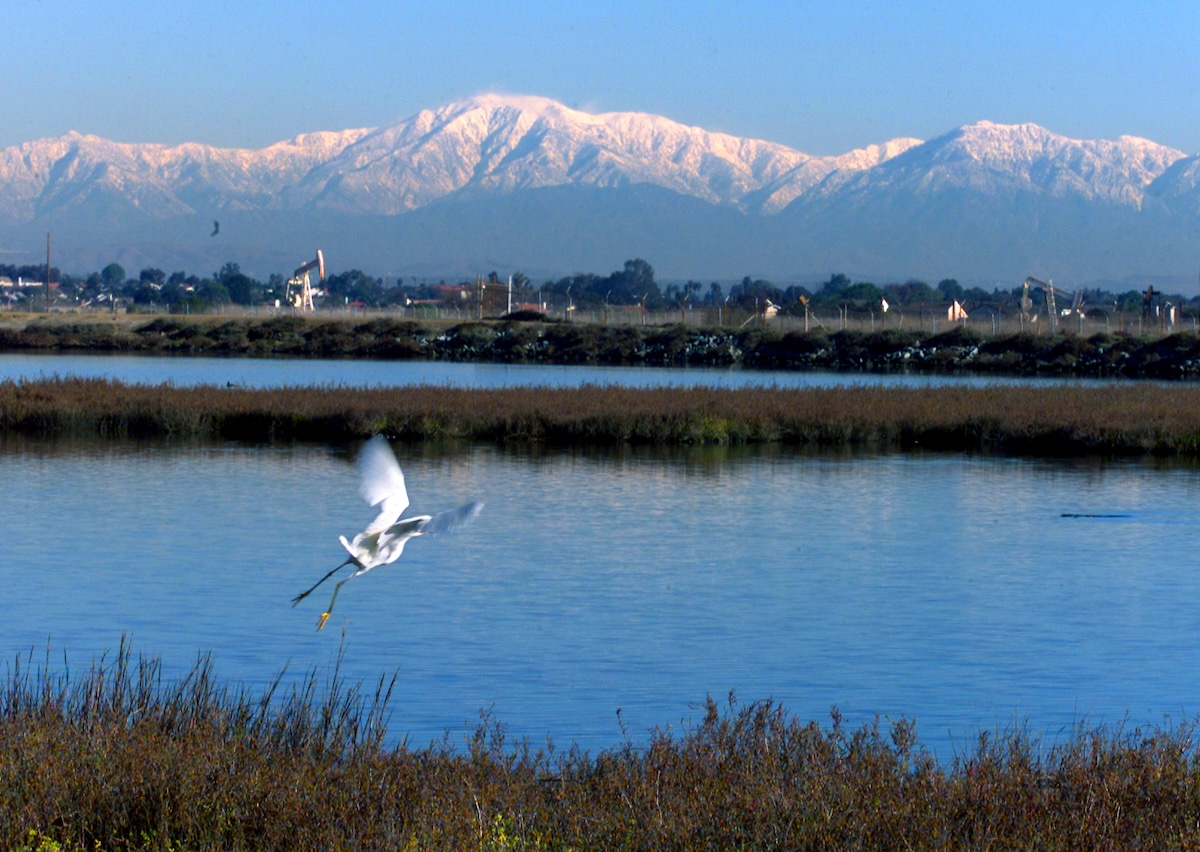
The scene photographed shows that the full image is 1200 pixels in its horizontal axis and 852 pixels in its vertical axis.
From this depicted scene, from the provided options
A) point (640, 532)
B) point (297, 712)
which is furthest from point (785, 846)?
point (640, 532)

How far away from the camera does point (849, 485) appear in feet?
81.0

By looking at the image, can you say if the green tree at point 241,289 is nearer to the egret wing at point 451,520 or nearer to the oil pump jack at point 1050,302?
the oil pump jack at point 1050,302

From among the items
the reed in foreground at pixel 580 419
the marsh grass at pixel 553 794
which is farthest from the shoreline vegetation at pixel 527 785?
the reed in foreground at pixel 580 419

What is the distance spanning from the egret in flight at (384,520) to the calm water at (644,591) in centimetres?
275

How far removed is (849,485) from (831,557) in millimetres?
7238

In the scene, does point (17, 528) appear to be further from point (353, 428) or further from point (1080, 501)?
point (1080, 501)

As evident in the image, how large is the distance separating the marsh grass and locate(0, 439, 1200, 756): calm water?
2168mm

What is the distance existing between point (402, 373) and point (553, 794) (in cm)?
4889

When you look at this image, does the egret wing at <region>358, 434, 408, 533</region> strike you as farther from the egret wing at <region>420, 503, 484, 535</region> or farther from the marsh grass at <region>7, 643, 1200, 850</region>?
the marsh grass at <region>7, 643, 1200, 850</region>

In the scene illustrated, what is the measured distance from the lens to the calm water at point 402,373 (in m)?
47.1

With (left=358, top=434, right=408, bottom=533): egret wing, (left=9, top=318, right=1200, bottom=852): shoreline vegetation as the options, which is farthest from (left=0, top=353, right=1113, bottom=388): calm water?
(left=358, top=434, right=408, bottom=533): egret wing

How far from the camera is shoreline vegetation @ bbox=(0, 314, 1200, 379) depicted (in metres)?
63.6

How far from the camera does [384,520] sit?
7.34 m

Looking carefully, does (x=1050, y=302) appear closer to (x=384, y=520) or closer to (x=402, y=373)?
(x=402, y=373)
